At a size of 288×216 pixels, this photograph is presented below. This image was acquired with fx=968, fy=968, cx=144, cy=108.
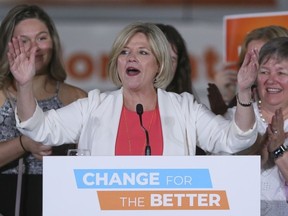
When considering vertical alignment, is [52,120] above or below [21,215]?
above

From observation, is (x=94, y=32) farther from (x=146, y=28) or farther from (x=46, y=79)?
(x=146, y=28)

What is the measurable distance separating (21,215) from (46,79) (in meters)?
0.61

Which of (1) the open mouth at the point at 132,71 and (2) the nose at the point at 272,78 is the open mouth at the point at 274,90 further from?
(1) the open mouth at the point at 132,71

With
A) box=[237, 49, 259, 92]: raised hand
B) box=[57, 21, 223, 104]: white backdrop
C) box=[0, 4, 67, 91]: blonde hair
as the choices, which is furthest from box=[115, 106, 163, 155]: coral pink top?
box=[57, 21, 223, 104]: white backdrop

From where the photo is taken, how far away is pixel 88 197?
304 cm

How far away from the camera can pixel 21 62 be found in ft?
11.5

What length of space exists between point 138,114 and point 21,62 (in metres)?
0.47

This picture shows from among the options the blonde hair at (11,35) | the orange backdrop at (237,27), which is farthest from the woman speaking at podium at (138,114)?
the orange backdrop at (237,27)

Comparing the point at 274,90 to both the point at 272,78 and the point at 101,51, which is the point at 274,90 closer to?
the point at 272,78

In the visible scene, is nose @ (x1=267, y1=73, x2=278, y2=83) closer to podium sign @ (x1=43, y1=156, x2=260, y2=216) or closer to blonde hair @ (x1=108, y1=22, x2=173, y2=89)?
blonde hair @ (x1=108, y1=22, x2=173, y2=89)

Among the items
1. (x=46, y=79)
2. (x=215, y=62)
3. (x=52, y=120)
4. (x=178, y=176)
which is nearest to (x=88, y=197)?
(x=178, y=176)

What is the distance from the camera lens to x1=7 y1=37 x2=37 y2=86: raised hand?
3.47m

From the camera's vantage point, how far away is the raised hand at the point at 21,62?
3.47 m

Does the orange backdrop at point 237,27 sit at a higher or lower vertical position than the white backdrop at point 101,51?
higher
